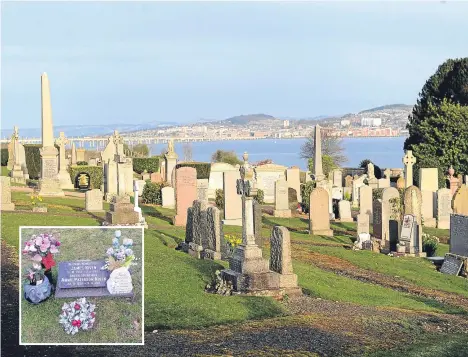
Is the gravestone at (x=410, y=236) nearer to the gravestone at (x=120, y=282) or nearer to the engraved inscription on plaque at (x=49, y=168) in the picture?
the engraved inscription on plaque at (x=49, y=168)

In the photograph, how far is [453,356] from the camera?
11086 millimetres

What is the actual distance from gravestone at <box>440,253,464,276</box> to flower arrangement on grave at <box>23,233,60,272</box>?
44.5 feet

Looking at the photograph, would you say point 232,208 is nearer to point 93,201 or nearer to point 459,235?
point 93,201

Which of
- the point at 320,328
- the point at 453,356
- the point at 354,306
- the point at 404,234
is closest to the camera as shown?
the point at 453,356

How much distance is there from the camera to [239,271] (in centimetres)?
1474

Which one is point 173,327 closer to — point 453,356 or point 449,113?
point 453,356

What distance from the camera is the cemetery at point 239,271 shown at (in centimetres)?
911

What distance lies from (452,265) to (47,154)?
16.8 metres

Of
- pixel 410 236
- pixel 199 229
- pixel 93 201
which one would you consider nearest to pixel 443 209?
pixel 410 236

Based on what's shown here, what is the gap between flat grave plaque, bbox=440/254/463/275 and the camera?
66.9ft

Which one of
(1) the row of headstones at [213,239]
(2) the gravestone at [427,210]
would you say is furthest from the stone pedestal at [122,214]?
(2) the gravestone at [427,210]

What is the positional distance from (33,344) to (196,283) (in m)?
5.50

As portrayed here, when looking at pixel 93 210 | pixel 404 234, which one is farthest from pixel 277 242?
pixel 93 210

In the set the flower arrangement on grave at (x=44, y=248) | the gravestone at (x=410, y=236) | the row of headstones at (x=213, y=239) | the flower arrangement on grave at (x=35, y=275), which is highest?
the flower arrangement on grave at (x=44, y=248)
